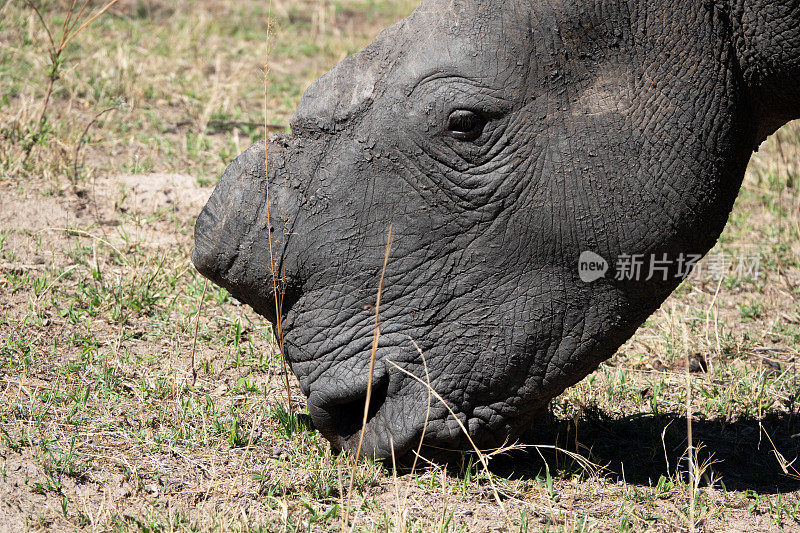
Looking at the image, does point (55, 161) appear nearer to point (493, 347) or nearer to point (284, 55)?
point (284, 55)

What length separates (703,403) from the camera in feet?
15.6

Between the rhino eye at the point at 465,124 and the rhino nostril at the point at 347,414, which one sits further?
the rhino nostril at the point at 347,414

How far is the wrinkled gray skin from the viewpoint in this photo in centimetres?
326

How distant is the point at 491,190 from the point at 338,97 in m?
0.67

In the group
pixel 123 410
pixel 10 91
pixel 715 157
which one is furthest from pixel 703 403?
pixel 10 91

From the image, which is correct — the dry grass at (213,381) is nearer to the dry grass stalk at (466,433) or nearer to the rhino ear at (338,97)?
the dry grass stalk at (466,433)

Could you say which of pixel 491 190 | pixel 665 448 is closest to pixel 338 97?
pixel 491 190

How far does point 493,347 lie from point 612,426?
4.18ft

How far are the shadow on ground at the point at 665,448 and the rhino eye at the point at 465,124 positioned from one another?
4.48ft

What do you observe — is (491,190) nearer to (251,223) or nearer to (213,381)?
(251,223)

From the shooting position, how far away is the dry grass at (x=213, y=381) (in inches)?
140

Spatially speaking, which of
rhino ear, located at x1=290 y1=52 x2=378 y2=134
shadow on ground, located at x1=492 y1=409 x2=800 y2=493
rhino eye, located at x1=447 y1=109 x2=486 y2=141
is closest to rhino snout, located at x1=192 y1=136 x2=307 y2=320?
rhino ear, located at x1=290 y1=52 x2=378 y2=134

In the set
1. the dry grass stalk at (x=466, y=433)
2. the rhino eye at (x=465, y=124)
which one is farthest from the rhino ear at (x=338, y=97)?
the dry grass stalk at (x=466, y=433)

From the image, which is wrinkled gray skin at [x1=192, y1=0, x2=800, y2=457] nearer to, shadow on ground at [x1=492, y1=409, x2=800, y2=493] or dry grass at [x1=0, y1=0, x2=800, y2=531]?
dry grass at [x1=0, y1=0, x2=800, y2=531]
